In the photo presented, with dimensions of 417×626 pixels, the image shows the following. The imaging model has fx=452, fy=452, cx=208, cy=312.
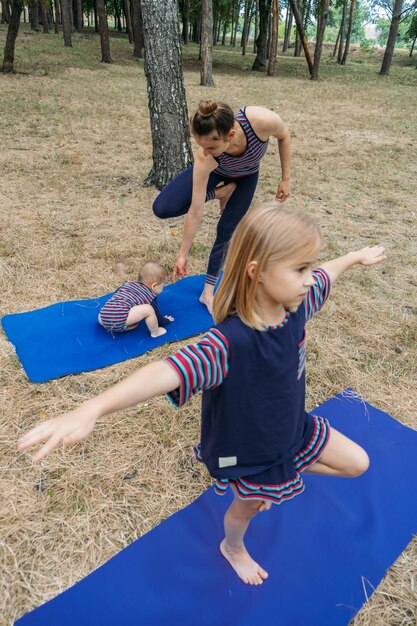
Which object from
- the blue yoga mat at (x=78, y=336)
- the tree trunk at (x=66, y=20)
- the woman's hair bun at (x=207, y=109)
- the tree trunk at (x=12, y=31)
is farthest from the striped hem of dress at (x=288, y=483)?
the tree trunk at (x=66, y=20)

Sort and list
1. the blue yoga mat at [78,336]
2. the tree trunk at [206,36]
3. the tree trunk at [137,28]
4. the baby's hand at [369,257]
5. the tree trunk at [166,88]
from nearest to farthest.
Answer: the baby's hand at [369,257] < the blue yoga mat at [78,336] < the tree trunk at [166,88] < the tree trunk at [206,36] < the tree trunk at [137,28]

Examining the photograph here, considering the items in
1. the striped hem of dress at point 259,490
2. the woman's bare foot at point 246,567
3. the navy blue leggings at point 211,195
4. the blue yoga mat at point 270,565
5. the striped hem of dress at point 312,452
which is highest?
the navy blue leggings at point 211,195

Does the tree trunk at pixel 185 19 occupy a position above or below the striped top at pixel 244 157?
above

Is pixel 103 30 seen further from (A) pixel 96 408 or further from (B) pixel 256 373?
(A) pixel 96 408

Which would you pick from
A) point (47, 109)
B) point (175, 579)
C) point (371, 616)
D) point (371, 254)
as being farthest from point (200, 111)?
point (47, 109)

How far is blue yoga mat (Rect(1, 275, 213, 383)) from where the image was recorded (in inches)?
116

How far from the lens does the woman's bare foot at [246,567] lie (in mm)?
→ 1825

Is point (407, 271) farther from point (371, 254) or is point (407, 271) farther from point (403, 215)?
point (371, 254)

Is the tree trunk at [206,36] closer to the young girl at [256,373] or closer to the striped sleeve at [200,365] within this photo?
the young girl at [256,373]

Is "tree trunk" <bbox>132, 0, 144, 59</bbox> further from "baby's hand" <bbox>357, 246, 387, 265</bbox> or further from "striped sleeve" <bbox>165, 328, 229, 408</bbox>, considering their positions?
"striped sleeve" <bbox>165, 328, 229, 408</bbox>

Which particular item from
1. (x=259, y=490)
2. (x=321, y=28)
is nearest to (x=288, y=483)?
(x=259, y=490)

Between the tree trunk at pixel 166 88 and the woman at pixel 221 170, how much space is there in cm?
238

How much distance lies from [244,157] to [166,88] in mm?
2867

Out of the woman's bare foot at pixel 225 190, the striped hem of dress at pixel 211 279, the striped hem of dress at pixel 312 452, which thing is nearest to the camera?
the striped hem of dress at pixel 312 452
